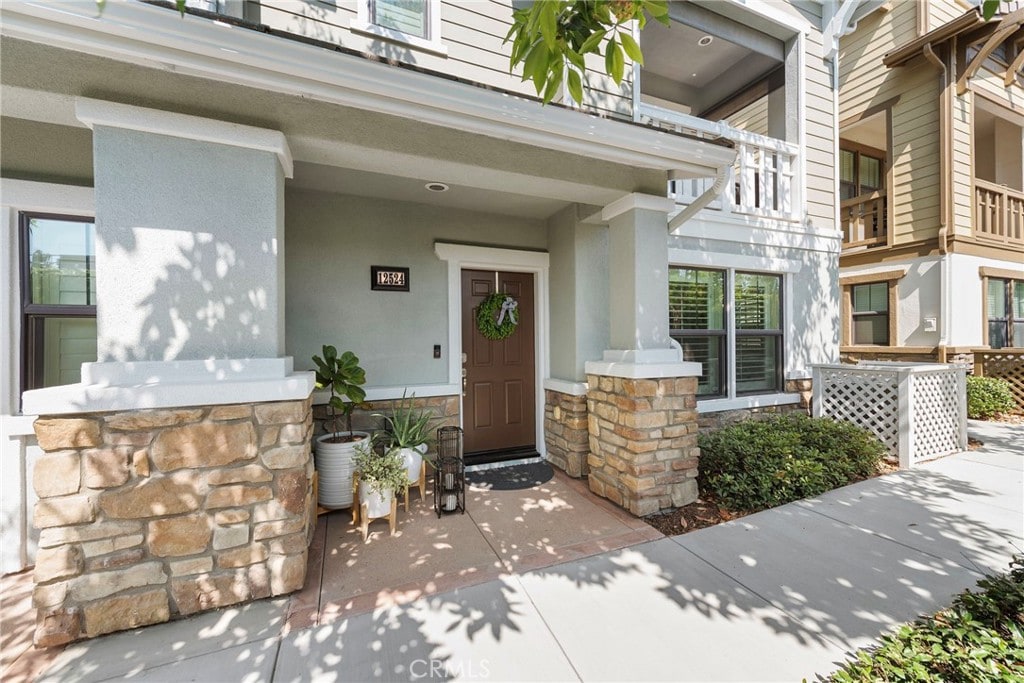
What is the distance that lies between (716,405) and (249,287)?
4.89m

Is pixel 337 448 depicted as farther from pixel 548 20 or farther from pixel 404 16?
pixel 404 16

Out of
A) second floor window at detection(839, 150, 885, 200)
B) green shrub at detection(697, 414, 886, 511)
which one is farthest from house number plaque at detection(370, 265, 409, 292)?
second floor window at detection(839, 150, 885, 200)

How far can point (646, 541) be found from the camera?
119 inches

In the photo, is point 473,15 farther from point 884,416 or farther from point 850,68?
point 850,68

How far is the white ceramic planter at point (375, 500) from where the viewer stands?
313cm

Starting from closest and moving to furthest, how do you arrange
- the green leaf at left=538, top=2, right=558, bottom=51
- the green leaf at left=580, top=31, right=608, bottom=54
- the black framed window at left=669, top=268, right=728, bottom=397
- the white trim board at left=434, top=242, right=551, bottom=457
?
the green leaf at left=538, top=2, right=558, bottom=51 < the green leaf at left=580, top=31, right=608, bottom=54 < the white trim board at left=434, top=242, right=551, bottom=457 < the black framed window at left=669, top=268, right=728, bottom=397

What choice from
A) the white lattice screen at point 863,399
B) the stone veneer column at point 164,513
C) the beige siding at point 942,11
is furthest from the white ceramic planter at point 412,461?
the beige siding at point 942,11

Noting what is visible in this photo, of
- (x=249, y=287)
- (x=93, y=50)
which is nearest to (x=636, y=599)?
(x=249, y=287)

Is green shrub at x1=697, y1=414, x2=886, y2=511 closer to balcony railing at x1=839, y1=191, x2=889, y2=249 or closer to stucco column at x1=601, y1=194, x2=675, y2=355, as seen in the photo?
stucco column at x1=601, y1=194, x2=675, y2=355

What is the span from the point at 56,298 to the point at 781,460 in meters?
5.95

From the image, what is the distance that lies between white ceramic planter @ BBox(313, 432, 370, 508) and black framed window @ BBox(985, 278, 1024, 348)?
34.4ft

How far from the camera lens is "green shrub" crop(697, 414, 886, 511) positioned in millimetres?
3695

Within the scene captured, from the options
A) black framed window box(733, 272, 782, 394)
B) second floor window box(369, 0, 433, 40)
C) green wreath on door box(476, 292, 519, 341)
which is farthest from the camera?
black framed window box(733, 272, 782, 394)

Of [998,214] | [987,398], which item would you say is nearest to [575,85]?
[987,398]
